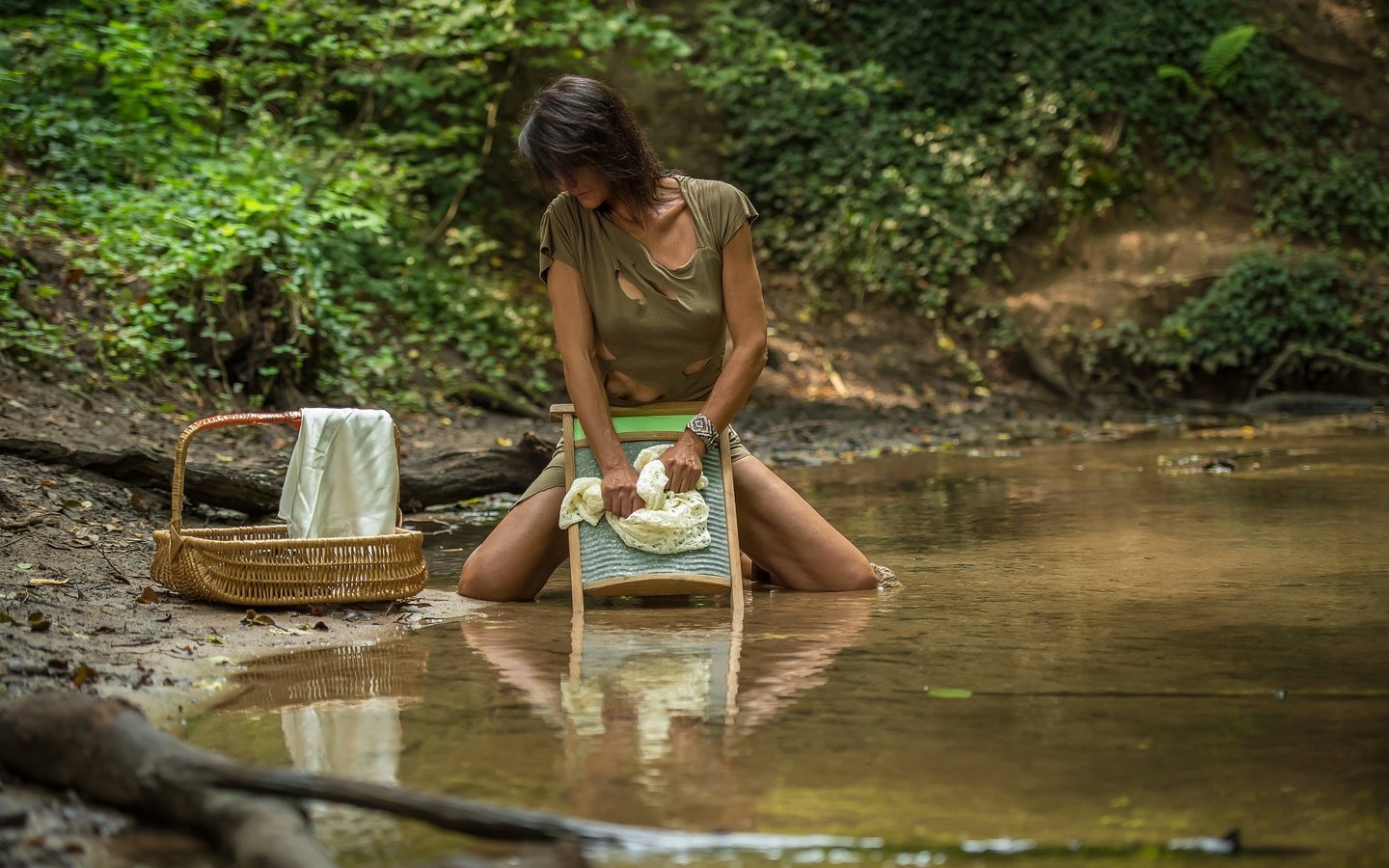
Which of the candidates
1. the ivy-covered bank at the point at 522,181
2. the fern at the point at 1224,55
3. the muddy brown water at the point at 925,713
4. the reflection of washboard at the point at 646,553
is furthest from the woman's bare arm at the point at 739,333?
the fern at the point at 1224,55

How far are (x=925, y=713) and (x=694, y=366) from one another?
1.88 m

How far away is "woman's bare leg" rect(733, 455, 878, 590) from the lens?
4.37m

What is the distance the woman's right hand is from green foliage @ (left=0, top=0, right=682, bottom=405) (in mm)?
4421

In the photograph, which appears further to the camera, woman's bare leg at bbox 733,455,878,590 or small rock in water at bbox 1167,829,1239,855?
woman's bare leg at bbox 733,455,878,590

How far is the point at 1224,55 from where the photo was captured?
1319cm

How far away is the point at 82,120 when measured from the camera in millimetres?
9383

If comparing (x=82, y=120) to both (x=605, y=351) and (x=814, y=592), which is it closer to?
(x=605, y=351)

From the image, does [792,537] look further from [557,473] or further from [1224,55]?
[1224,55]

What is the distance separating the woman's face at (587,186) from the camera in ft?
13.6

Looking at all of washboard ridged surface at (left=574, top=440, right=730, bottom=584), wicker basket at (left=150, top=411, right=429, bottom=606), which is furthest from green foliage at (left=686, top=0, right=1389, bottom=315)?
wicker basket at (left=150, top=411, right=429, bottom=606)

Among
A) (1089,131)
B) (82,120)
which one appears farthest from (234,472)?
(1089,131)

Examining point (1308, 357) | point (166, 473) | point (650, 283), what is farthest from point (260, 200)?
point (1308, 357)

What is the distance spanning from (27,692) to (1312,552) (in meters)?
3.94

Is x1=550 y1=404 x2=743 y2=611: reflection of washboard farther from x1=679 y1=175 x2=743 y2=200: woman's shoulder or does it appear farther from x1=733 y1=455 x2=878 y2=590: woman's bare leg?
x1=679 y1=175 x2=743 y2=200: woman's shoulder
